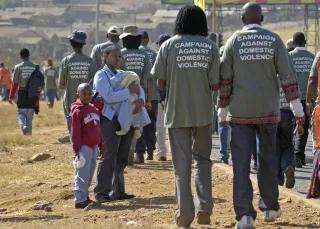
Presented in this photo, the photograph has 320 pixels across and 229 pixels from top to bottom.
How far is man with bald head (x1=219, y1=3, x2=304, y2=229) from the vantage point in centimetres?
989

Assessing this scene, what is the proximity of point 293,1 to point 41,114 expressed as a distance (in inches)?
653

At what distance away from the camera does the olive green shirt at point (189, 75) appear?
9930 millimetres

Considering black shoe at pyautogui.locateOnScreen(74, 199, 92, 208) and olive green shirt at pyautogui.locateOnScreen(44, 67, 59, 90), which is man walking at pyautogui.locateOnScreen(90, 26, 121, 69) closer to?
black shoe at pyautogui.locateOnScreen(74, 199, 92, 208)

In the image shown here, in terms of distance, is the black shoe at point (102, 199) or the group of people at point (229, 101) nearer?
the group of people at point (229, 101)

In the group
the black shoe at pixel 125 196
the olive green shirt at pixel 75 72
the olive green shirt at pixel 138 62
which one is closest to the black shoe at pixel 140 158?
the olive green shirt at pixel 138 62

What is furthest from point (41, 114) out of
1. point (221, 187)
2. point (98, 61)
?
point (221, 187)

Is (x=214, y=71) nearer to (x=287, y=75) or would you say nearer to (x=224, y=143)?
(x=287, y=75)

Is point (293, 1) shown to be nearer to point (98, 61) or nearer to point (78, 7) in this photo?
point (98, 61)

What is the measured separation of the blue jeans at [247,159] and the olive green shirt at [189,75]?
33cm

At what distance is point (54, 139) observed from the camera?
80.6 ft

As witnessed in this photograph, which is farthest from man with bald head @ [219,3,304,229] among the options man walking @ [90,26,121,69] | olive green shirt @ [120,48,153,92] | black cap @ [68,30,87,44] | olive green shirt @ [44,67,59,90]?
olive green shirt @ [44,67,59,90]

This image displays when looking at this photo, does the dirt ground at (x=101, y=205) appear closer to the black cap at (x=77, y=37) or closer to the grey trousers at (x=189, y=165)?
the grey trousers at (x=189, y=165)

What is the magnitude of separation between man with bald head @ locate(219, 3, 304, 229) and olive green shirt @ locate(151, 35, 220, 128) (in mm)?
127

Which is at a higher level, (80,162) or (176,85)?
(176,85)
